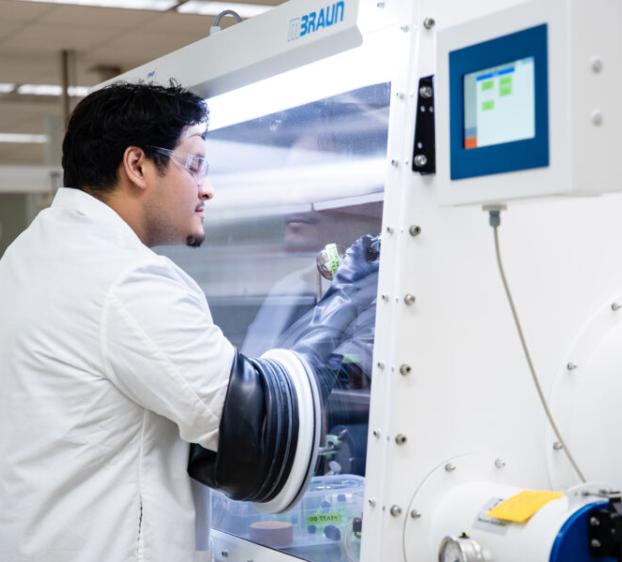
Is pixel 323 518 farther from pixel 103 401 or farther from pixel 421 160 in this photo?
pixel 421 160

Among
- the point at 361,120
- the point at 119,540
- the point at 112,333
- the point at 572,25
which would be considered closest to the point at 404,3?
the point at 361,120

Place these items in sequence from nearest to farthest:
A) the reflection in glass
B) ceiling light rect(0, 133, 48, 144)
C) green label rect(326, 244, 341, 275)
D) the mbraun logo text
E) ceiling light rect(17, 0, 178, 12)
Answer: the mbraun logo text → the reflection in glass → green label rect(326, 244, 341, 275) → ceiling light rect(17, 0, 178, 12) → ceiling light rect(0, 133, 48, 144)

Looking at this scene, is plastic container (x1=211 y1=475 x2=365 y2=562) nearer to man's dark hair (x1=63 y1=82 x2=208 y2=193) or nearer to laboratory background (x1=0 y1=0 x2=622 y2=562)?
laboratory background (x1=0 y1=0 x2=622 y2=562)

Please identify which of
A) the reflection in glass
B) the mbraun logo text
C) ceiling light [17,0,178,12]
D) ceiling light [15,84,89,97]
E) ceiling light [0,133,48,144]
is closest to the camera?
the mbraun logo text

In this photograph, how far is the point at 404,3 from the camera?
158cm

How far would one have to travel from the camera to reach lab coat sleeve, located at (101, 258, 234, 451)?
1.58 meters

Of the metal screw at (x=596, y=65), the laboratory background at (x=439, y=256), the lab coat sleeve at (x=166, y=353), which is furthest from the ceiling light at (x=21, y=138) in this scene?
the metal screw at (x=596, y=65)

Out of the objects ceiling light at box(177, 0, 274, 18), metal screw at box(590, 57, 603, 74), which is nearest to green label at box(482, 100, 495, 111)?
metal screw at box(590, 57, 603, 74)

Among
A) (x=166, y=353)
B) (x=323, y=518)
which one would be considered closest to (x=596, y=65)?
(x=166, y=353)

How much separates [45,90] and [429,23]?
7.06 meters

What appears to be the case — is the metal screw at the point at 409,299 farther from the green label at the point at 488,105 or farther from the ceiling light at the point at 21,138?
the ceiling light at the point at 21,138

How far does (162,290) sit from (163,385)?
153 mm

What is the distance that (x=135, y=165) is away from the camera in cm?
183

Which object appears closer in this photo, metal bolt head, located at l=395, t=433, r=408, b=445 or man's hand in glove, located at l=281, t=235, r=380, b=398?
metal bolt head, located at l=395, t=433, r=408, b=445
